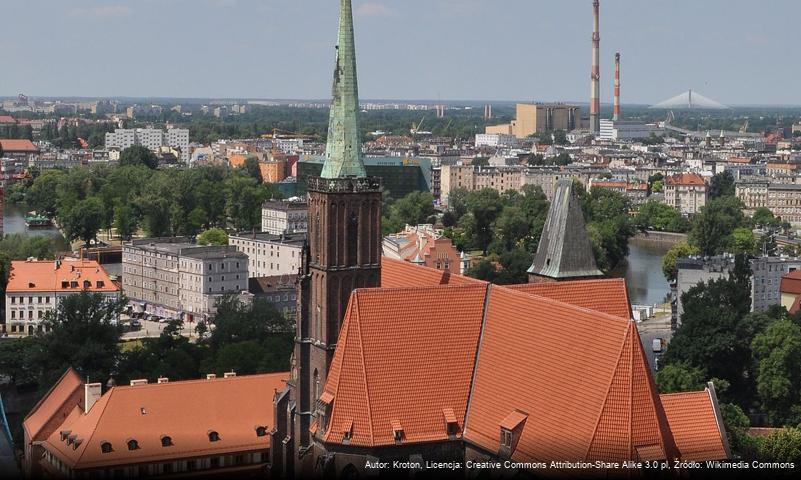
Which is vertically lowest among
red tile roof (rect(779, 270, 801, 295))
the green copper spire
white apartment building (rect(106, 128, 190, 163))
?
red tile roof (rect(779, 270, 801, 295))

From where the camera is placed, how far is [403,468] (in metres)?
24.4

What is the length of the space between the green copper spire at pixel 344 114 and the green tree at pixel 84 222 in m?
58.1

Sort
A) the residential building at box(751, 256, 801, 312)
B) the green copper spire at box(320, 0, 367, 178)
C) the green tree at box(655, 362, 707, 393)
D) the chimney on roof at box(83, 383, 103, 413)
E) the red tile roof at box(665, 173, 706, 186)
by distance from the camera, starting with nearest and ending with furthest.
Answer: the green copper spire at box(320, 0, 367, 178), the chimney on roof at box(83, 383, 103, 413), the green tree at box(655, 362, 707, 393), the residential building at box(751, 256, 801, 312), the red tile roof at box(665, 173, 706, 186)

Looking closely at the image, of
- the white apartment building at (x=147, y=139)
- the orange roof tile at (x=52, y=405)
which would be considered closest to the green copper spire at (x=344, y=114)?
the orange roof tile at (x=52, y=405)

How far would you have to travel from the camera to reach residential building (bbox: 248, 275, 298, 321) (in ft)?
194

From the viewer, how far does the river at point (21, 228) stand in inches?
3452

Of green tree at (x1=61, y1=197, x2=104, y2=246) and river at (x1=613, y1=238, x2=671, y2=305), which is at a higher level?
green tree at (x1=61, y1=197, x2=104, y2=246)

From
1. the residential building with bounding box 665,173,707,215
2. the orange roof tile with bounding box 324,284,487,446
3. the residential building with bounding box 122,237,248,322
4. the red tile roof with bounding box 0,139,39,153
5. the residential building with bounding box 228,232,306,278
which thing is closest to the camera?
the orange roof tile with bounding box 324,284,487,446

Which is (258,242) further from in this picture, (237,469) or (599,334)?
(599,334)

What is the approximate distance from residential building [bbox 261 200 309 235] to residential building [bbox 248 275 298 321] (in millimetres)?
20764

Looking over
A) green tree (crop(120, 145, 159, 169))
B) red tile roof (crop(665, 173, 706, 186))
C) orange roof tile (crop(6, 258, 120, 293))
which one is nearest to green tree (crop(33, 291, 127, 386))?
orange roof tile (crop(6, 258, 120, 293))

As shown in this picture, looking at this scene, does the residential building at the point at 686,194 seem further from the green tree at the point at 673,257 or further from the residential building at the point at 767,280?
the residential building at the point at 767,280

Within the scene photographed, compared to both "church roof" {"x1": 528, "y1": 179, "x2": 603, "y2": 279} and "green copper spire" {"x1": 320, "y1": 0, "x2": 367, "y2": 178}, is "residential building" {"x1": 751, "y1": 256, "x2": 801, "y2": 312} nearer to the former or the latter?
"church roof" {"x1": 528, "y1": 179, "x2": 603, "y2": 279}

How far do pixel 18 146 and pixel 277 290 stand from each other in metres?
110
